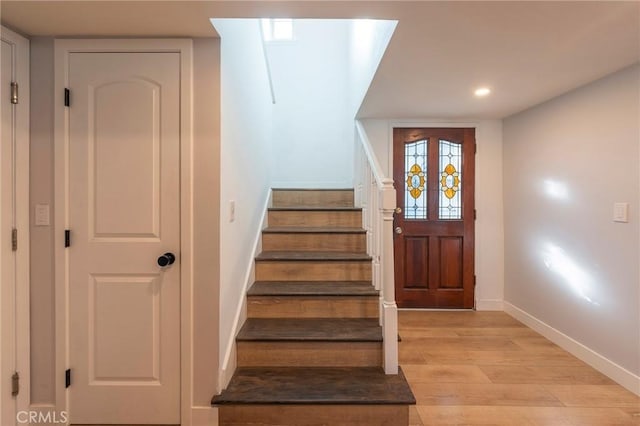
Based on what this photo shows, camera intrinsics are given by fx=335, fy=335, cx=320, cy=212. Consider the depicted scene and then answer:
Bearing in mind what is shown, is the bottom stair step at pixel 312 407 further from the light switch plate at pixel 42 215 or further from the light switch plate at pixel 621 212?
the light switch plate at pixel 621 212

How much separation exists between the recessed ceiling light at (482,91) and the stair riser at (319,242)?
1508mm

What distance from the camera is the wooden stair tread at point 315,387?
1.78m

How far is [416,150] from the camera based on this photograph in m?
3.69

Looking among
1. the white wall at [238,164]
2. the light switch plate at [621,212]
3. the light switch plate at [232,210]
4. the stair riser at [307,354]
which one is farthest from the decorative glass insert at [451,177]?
the light switch plate at [232,210]

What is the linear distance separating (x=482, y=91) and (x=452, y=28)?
4.07ft

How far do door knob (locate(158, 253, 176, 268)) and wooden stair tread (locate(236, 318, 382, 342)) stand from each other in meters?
0.66

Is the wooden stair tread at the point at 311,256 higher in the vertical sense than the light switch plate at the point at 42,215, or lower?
lower

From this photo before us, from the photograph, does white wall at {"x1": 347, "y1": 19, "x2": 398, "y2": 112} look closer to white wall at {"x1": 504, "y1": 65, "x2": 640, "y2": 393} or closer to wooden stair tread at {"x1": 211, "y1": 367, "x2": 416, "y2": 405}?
white wall at {"x1": 504, "y1": 65, "x2": 640, "y2": 393}

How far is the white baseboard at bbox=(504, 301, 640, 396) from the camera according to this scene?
7.20ft

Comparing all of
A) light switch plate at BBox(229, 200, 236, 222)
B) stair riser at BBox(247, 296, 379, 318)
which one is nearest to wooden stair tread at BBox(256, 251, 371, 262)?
stair riser at BBox(247, 296, 379, 318)

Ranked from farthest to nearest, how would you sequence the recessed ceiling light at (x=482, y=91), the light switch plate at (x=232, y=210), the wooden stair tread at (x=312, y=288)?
1. the recessed ceiling light at (x=482, y=91)
2. the wooden stair tread at (x=312, y=288)
3. the light switch plate at (x=232, y=210)

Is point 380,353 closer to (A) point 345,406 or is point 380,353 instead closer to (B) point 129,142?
(A) point 345,406

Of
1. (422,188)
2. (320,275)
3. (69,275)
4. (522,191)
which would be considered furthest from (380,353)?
(522,191)

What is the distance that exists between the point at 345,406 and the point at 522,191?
2737 millimetres
